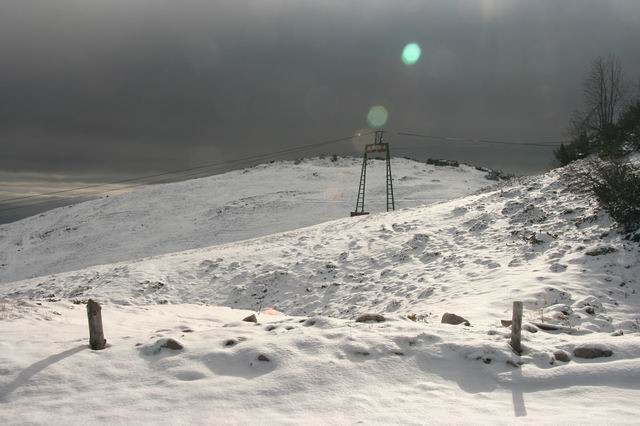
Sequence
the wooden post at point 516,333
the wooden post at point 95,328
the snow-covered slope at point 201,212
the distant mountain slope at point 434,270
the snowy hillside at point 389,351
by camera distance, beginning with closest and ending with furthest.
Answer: the snowy hillside at point 389,351 < the wooden post at point 516,333 < the wooden post at point 95,328 < the distant mountain slope at point 434,270 < the snow-covered slope at point 201,212

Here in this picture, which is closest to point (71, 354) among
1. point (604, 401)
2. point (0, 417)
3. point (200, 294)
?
point (0, 417)

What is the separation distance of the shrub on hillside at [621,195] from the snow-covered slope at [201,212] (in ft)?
75.3

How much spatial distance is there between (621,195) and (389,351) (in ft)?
37.6

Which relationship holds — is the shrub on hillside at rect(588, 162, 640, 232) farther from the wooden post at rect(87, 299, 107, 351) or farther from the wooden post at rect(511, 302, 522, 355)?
the wooden post at rect(87, 299, 107, 351)

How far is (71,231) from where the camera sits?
4369cm

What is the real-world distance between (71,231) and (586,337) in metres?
46.8

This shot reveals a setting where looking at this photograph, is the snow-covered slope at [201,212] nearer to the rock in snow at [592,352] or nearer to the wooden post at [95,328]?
the wooden post at [95,328]

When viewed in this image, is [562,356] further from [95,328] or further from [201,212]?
[201,212]

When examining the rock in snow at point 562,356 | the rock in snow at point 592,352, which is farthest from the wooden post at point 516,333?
the rock in snow at point 592,352

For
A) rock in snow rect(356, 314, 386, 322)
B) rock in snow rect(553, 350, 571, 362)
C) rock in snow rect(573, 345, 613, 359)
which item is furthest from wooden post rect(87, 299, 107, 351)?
rock in snow rect(573, 345, 613, 359)

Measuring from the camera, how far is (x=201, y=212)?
43.6 meters

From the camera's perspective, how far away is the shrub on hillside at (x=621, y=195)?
13523 mm

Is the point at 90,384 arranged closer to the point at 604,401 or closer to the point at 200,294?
the point at 604,401

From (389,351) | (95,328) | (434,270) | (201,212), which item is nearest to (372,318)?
(389,351)
